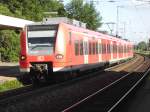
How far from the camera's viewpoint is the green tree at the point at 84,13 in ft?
380

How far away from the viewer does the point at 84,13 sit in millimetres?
116938

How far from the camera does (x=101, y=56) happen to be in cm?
3831

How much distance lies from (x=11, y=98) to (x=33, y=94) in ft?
6.45

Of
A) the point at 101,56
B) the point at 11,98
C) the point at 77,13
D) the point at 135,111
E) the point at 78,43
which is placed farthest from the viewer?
the point at 77,13

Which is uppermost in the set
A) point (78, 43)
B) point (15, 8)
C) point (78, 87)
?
point (15, 8)

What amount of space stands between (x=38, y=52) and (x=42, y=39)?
68cm

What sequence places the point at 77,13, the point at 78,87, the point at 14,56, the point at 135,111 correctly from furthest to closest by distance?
1. the point at 77,13
2. the point at 14,56
3. the point at 78,87
4. the point at 135,111

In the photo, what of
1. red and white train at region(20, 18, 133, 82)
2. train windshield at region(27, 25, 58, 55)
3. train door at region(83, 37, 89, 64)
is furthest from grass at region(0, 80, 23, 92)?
train door at region(83, 37, 89, 64)

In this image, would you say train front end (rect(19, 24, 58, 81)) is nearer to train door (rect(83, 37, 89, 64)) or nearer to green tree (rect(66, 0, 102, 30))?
train door (rect(83, 37, 89, 64))

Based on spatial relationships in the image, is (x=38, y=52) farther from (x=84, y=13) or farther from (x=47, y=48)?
(x=84, y=13)

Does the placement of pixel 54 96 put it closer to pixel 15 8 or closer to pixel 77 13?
pixel 15 8

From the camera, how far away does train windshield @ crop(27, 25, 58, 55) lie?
81.8 feet

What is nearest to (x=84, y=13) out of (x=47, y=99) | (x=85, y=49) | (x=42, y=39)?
(x=85, y=49)

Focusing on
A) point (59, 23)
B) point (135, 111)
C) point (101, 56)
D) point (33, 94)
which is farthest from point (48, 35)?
point (101, 56)
